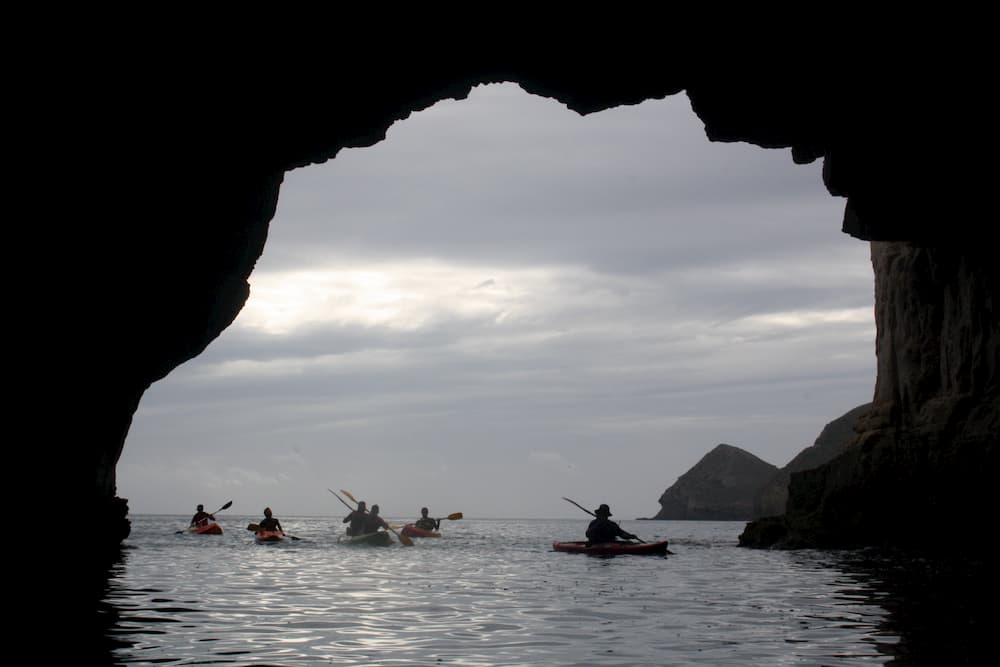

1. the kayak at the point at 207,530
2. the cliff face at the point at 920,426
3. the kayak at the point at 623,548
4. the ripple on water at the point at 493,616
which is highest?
the cliff face at the point at 920,426

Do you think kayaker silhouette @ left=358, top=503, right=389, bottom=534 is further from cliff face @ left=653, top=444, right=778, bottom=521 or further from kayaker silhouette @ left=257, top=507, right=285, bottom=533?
cliff face @ left=653, top=444, right=778, bottom=521

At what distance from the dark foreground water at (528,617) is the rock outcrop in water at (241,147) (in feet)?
11.0

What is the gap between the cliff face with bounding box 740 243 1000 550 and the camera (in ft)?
77.7

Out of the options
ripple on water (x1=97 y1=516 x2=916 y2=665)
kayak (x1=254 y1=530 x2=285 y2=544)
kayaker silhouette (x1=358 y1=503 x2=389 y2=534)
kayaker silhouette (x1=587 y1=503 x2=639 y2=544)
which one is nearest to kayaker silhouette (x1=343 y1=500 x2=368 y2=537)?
kayaker silhouette (x1=358 y1=503 x2=389 y2=534)

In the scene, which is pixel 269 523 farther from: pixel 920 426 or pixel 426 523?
pixel 920 426

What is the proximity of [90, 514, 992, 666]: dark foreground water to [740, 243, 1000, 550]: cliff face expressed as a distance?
6.28 meters

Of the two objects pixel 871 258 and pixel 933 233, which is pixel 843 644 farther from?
pixel 871 258

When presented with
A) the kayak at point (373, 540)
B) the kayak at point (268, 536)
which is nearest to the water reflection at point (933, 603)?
the kayak at point (373, 540)

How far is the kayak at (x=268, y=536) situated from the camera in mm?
33500

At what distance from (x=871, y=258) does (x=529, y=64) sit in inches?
872

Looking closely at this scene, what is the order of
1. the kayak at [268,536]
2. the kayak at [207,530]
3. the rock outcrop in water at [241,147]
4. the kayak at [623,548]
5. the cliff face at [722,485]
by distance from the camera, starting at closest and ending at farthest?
1. the rock outcrop in water at [241,147]
2. the kayak at [623,548]
3. the kayak at [268,536]
4. the kayak at [207,530]
5. the cliff face at [722,485]

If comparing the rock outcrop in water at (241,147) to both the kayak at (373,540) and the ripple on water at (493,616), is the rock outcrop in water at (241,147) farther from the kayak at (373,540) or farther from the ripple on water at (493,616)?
the kayak at (373,540)

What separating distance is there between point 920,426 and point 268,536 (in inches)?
888

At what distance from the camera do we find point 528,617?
1066 centimetres
